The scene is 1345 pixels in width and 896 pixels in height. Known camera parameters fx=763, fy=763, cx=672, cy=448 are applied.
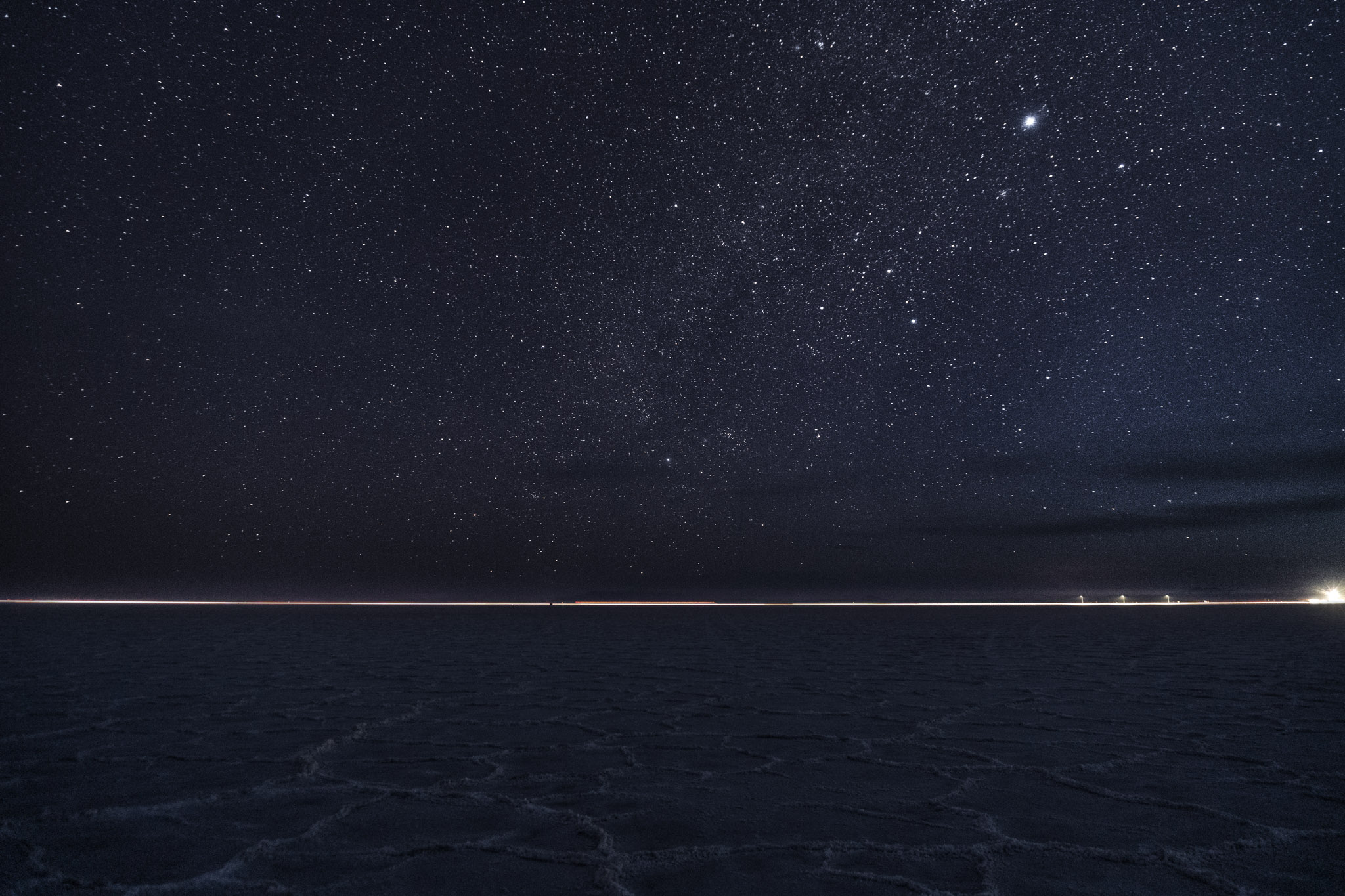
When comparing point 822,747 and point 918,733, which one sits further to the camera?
point 918,733

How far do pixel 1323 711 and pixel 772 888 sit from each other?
11.0 feet

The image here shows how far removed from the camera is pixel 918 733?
2.96 metres

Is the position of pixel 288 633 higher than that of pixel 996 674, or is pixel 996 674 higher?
pixel 996 674

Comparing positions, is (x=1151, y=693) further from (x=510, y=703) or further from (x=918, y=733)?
(x=510, y=703)

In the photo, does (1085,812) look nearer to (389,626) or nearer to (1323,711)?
(1323,711)

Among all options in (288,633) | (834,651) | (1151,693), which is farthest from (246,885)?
(288,633)

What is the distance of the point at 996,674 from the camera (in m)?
4.87

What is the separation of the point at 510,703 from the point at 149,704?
1653 mm

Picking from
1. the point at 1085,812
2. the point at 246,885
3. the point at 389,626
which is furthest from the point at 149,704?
the point at 389,626

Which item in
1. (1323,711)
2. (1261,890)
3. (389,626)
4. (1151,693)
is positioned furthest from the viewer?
(389,626)

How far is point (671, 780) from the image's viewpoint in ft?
7.45

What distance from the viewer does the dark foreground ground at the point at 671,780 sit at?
157 centimetres

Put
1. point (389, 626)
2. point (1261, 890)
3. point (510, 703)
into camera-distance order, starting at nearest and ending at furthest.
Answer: point (1261, 890) → point (510, 703) → point (389, 626)

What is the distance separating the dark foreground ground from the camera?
5.16 feet
